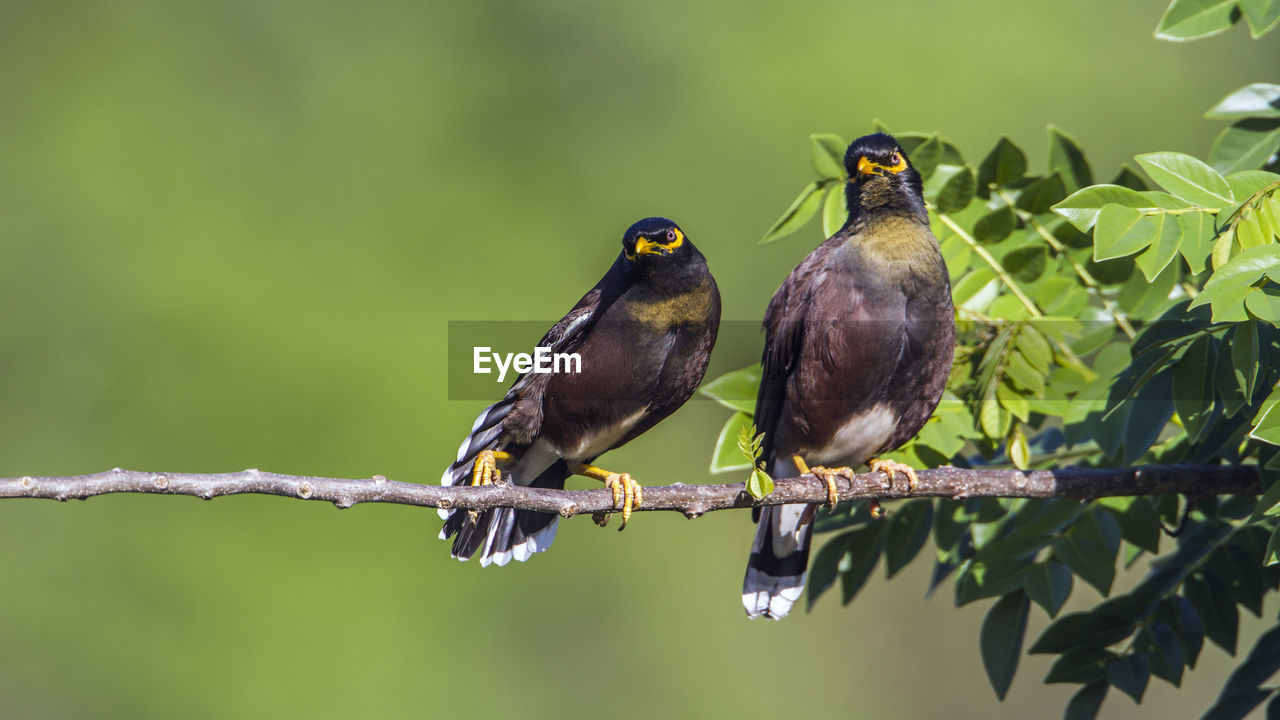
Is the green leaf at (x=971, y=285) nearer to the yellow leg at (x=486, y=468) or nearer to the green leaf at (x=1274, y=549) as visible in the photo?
the green leaf at (x=1274, y=549)

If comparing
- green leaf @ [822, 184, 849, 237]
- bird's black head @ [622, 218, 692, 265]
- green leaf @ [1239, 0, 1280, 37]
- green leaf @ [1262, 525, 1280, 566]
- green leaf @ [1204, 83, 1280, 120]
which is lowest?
green leaf @ [1262, 525, 1280, 566]

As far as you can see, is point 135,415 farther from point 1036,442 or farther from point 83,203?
point 1036,442

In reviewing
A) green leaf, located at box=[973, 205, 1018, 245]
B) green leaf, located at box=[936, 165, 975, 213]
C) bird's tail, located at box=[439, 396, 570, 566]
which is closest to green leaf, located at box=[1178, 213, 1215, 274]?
green leaf, located at box=[973, 205, 1018, 245]

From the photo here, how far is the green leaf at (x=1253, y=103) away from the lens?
3.79 metres

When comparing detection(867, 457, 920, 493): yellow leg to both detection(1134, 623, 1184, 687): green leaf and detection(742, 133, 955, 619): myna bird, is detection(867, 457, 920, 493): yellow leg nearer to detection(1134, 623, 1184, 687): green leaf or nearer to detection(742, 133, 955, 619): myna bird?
detection(742, 133, 955, 619): myna bird

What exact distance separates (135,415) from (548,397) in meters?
9.72

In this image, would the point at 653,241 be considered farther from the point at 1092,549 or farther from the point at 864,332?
the point at 1092,549

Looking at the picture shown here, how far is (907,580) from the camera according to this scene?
1573 centimetres

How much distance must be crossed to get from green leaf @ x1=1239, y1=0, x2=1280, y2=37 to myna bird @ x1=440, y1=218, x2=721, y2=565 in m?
2.03

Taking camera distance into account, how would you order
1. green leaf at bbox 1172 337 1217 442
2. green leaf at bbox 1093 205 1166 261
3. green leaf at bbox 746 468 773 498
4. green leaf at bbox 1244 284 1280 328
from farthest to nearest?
green leaf at bbox 1172 337 1217 442
green leaf at bbox 746 468 773 498
green leaf at bbox 1093 205 1166 261
green leaf at bbox 1244 284 1280 328

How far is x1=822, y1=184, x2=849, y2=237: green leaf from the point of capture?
13.1 ft

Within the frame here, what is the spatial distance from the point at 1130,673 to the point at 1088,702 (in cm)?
21

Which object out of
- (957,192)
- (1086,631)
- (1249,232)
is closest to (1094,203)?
(1249,232)

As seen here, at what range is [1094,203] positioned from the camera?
2836mm
